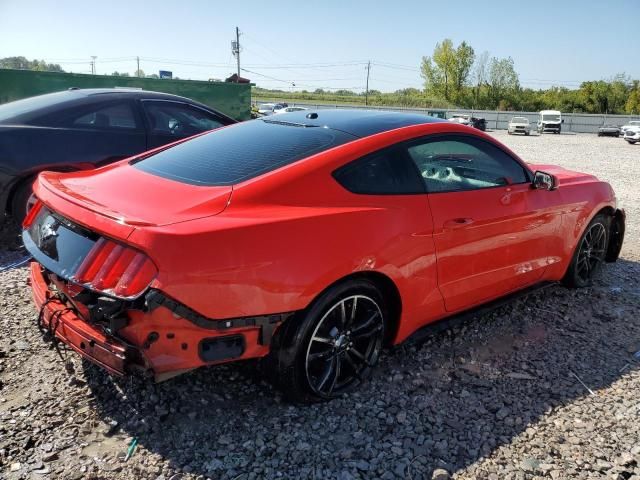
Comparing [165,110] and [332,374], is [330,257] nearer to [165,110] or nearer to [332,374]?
[332,374]

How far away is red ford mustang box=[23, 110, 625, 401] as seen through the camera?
7.25 ft

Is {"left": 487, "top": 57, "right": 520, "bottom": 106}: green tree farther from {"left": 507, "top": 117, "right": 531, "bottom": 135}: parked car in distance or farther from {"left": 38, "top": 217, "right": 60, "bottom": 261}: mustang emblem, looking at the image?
{"left": 38, "top": 217, "right": 60, "bottom": 261}: mustang emblem

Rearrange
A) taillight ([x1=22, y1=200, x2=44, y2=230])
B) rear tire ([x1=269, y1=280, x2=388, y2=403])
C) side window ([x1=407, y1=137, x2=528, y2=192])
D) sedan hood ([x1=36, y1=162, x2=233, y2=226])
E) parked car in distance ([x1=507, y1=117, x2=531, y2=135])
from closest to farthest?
sedan hood ([x1=36, y1=162, x2=233, y2=226]) < rear tire ([x1=269, y1=280, x2=388, y2=403]) < taillight ([x1=22, y1=200, x2=44, y2=230]) < side window ([x1=407, y1=137, x2=528, y2=192]) < parked car in distance ([x1=507, y1=117, x2=531, y2=135])

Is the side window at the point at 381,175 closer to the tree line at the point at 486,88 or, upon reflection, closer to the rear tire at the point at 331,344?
the rear tire at the point at 331,344

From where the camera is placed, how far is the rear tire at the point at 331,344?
99.1 inches

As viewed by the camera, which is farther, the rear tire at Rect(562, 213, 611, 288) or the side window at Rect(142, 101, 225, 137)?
the side window at Rect(142, 101, 225, 137)

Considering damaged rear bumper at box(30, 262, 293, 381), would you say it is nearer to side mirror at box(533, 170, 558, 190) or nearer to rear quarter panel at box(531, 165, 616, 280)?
side mirror at box(533, 170, 558, 190)

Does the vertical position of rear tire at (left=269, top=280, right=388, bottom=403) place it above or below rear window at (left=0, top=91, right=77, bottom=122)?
below

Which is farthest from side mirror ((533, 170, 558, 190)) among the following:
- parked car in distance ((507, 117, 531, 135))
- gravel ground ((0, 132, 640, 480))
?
parked car in distance ((507, 117, 531, 135))

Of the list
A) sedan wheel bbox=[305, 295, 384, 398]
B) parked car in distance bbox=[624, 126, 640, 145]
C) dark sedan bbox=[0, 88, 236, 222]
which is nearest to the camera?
sedan wheel bbox=[305, 295, 384, 398]

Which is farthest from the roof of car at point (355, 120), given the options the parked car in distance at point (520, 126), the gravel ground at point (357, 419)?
the parked car in distance at point (520, 126)

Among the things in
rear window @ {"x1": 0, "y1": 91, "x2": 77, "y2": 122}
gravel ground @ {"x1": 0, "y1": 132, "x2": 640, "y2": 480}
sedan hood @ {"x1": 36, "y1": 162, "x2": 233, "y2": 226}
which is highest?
rear window @ {"x1": 0, "y1": 91, "x2": 77, "y2": 122}

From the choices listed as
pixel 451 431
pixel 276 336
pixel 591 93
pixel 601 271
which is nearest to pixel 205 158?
pixel 276 336

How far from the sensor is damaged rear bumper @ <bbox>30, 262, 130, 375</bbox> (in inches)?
87.6
